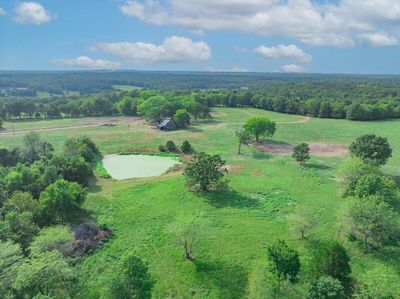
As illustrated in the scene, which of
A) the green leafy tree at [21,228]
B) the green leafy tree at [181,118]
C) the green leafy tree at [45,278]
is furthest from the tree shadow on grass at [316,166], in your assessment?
the green leafy tree at [181,118]

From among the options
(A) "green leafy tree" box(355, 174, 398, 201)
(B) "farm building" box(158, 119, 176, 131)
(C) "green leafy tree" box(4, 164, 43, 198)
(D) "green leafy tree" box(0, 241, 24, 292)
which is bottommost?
(B) "farm building" box(158, 119, 176, 131)

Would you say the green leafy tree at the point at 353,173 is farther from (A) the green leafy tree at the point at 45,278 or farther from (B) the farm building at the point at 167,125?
(B) the farm building at the point at 167,125

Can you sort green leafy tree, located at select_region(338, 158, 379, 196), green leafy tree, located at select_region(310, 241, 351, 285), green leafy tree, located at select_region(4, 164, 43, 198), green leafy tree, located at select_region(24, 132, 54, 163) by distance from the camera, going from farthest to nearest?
green leafy tree, located at select_region(24, 132, 54, 163) < green leafy tree, located at select_region(4, 164, 43, 198) < green leafy tree, located at select_region(338, 158, 379, 196) < green leafy tree, located at select_region(310, 241, 351, 285)

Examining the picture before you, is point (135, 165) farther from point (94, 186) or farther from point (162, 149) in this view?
point (94, 186)

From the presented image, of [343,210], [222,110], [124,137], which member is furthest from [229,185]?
[222,110]

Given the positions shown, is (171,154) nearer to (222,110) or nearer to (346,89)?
(222,110)

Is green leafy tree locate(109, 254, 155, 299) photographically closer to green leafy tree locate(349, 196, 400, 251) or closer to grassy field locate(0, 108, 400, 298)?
grassy field locate(0, 108, 400, 298)

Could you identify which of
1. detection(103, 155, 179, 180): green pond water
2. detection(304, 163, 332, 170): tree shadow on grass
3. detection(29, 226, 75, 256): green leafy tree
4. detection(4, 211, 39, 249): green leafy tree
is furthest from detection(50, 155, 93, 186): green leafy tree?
detection(304, 163, 332, 170): tree shadow on grass
